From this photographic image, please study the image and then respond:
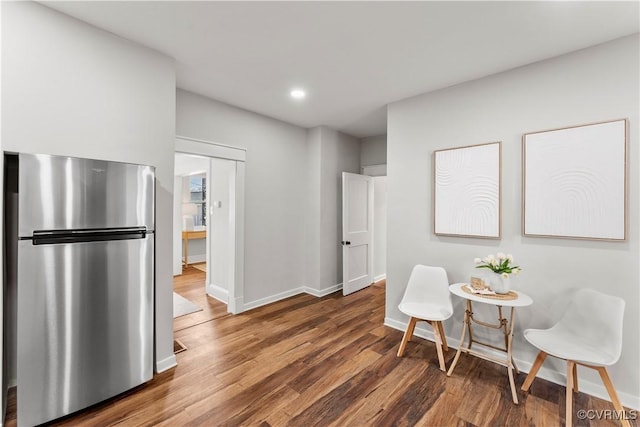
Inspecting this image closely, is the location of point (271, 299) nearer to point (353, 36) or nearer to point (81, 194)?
point (81, 194)

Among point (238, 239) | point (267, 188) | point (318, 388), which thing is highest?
point (267, 188)

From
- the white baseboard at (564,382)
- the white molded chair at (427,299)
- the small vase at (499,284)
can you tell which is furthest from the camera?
the white molded chair at (427,299)

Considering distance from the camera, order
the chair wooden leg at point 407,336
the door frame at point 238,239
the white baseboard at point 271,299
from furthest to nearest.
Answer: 1. the white baseboard at point 271,299
2. the door frame at point 238,239
3. the chair wooden leg at point 407,336

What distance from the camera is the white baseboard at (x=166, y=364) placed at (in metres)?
2.32

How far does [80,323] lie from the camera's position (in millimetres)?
1786

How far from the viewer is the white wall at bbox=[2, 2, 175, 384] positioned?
172 cm

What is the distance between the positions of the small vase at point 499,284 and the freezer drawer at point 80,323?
2767 millimetres

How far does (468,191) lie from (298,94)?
2091 mm

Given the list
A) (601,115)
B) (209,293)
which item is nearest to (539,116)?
(601,115)

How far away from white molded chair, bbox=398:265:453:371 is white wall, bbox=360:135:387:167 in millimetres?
2512

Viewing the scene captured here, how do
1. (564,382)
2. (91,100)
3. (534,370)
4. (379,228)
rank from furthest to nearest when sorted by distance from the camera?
(379,228), (564,382), (534,370), (91,100)

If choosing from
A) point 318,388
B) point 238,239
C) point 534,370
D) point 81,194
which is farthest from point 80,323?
point 534,370

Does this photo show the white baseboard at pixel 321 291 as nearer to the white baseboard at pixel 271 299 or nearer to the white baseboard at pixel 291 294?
the white baseboard at pixel 291 294

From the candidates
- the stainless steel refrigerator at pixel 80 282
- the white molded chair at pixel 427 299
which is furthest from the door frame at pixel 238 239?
the white molded chair at pixel 427 299
